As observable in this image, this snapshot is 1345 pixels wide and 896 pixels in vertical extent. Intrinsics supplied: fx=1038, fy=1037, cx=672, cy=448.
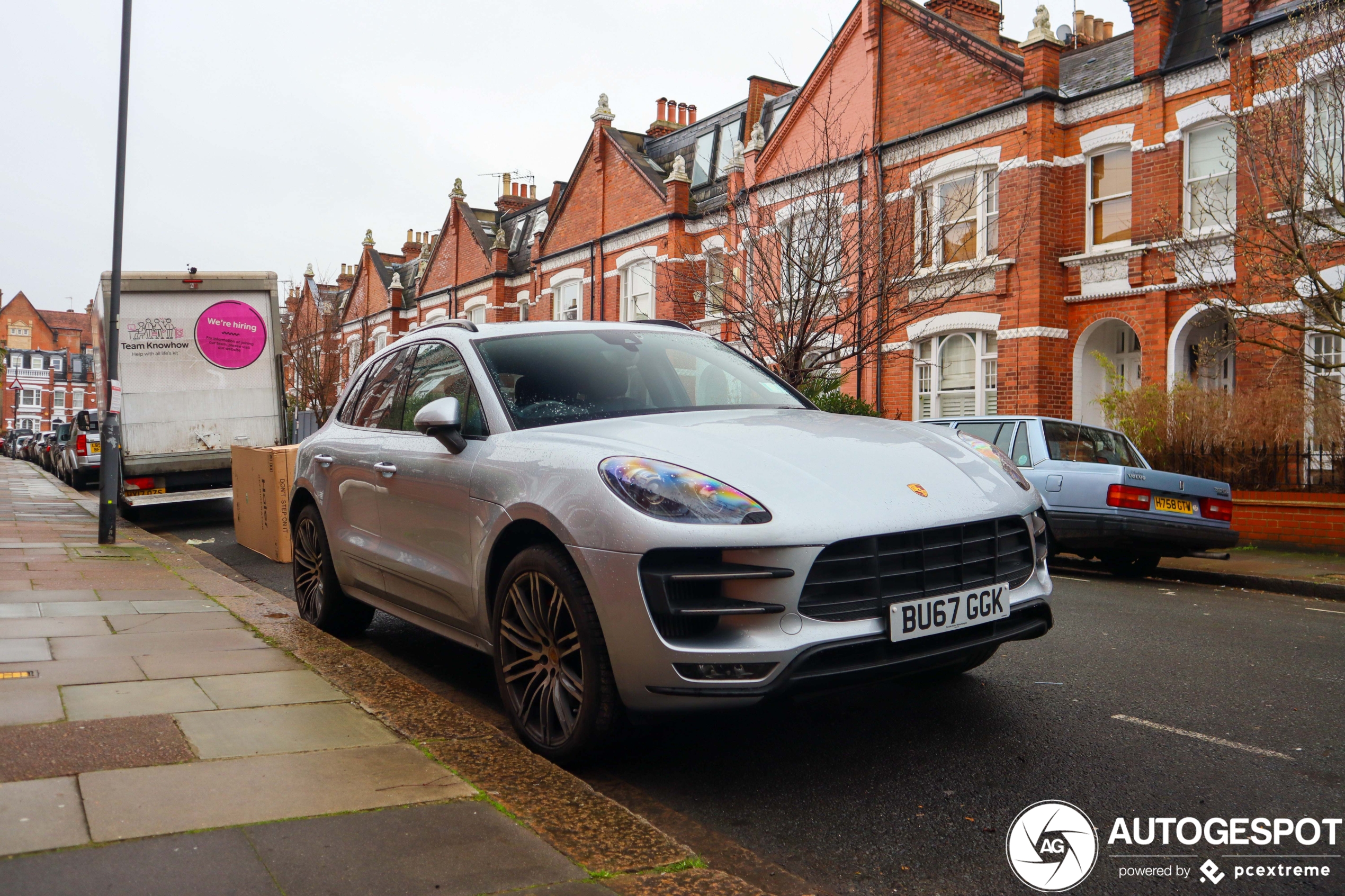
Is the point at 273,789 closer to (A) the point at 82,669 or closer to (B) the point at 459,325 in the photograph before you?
(A) the point at 82,669

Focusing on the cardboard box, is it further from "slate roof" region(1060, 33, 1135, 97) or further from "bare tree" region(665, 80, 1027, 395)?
"slate roof" region(1060, 33, 1135, 97)

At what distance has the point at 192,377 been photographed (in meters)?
14.6

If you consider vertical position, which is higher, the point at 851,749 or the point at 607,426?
the point at 607,426

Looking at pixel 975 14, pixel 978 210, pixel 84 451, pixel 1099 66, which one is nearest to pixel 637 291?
pixel 975 14

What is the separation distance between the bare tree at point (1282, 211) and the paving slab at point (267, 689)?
33.2ft

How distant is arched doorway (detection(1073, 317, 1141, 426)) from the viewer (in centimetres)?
1923

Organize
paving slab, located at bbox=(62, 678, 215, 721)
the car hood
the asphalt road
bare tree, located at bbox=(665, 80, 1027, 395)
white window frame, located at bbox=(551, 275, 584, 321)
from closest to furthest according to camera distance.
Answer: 1. the asphalt road
2. the car hood
3. paving slab, located at bbox=(62, 678, 215, 721)
4. bare tree, located at bbox=(665, 80, 1027, 395)
5. white window frame, located at bbox=(551, 275, 584, 321)

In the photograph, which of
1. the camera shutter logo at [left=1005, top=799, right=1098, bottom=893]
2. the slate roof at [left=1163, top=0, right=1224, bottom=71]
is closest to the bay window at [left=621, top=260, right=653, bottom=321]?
the slate roof at [left=1163, top=0, right=1224, bottom=71]

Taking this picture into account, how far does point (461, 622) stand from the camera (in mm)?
4492

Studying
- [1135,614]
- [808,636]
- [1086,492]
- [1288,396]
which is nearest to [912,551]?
[808,636]

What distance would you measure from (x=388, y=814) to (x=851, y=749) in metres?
1.83

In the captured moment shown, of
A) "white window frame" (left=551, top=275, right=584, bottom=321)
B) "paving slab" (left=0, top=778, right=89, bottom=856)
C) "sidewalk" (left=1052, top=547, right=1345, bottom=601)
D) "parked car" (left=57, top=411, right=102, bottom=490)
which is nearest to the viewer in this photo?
"paving slab" (left=0, top=778, right=89, bottom=856)

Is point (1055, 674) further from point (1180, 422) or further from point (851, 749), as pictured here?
point (1180, 422)

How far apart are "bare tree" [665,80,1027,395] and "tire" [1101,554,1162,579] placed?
572cm
